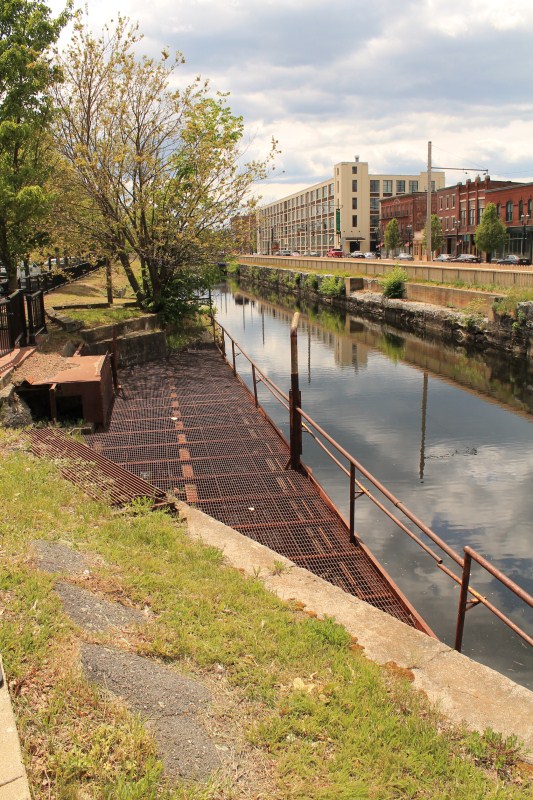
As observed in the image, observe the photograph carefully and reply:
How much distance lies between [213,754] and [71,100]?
26.1 meters

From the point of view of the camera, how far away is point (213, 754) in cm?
365

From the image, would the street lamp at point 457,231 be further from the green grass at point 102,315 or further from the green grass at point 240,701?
the green grass at point 240,701

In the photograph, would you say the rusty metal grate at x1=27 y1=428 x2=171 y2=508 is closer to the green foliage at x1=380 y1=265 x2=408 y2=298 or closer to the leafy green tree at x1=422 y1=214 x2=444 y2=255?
the green foliage at x1=380 y1=265 x2=408 y2=298

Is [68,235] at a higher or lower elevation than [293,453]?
higher

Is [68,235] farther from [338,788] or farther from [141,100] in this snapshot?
[338,788]

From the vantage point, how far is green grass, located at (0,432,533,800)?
3.38 m

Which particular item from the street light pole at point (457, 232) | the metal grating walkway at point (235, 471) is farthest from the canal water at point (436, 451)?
the street light pole at point (457, 232)

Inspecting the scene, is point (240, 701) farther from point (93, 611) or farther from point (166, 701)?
point (93, 611)

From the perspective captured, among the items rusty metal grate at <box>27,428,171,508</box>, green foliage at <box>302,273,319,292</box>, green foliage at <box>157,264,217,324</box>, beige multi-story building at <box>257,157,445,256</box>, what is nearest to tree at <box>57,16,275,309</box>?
green foliage at <box>157,264,217,324</box>

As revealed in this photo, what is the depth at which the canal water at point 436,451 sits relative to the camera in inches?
352

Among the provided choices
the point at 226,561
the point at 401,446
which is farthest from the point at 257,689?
the point at 401,446

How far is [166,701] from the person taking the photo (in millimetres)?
3992

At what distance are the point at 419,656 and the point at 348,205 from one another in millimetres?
118042

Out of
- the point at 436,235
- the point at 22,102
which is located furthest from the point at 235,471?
the point at 436,235
